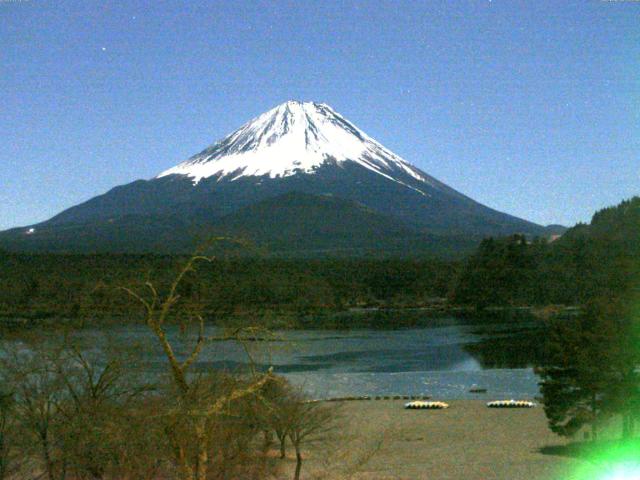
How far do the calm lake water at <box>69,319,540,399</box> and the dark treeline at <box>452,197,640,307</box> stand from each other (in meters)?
26.7

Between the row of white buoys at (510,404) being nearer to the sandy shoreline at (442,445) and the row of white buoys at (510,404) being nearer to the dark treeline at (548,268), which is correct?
the sandy shoreline at (442,445)

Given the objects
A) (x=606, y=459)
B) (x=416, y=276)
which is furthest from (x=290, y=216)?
(x=606, y=459)

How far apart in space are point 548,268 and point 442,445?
73521mm

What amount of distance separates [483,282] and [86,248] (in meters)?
56.1

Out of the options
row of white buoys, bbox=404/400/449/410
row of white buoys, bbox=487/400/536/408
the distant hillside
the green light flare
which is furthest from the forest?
the green light flare

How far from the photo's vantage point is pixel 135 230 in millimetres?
144500

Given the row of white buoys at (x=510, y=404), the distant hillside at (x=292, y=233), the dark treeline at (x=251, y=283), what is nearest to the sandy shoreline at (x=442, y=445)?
the row of white buoys at (x=510, y=404)

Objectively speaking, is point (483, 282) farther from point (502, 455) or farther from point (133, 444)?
point (133, 444)

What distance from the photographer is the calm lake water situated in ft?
105

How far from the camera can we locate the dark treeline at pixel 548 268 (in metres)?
84.6

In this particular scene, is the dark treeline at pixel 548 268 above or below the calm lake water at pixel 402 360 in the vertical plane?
above

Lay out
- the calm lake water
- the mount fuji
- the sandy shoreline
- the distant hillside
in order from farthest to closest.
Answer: the mount fuji < the distant hillside < the calm lake water < the sandy shoreline

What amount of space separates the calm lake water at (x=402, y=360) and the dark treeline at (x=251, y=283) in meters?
5.09

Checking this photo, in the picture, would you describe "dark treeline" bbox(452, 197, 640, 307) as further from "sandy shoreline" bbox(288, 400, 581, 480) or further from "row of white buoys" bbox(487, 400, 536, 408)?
"sandy shoreline" bbox(288, 400, 581, 480)
